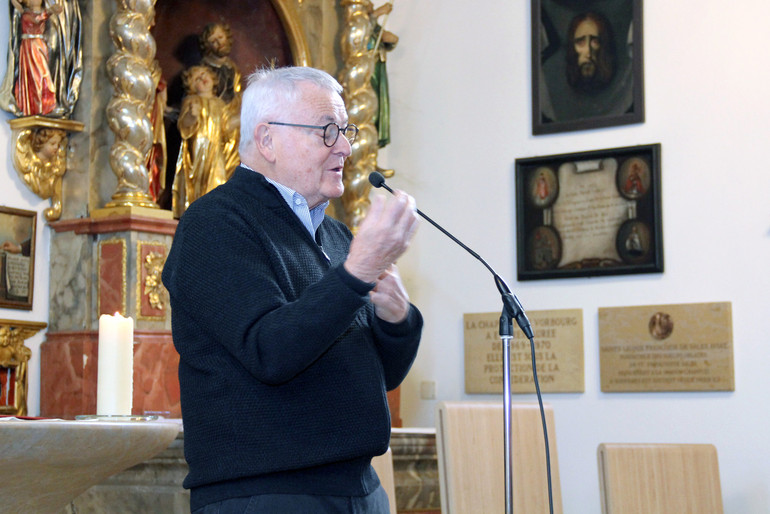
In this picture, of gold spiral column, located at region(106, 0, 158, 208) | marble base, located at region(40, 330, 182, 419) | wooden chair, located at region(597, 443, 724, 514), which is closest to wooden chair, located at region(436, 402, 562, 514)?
wooden chair, located at region(597, 443, 724, 514)

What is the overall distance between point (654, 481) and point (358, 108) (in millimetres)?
3523

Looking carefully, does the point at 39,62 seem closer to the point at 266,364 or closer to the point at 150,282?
the point at 150,282

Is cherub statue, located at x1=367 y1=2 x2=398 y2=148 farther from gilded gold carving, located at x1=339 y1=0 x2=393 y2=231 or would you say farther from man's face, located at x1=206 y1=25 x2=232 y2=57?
man's face, located at x1=206 y1=25 x2=232 y2=57

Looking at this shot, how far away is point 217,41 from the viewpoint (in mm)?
6223

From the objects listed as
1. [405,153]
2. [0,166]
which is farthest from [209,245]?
[405,153]

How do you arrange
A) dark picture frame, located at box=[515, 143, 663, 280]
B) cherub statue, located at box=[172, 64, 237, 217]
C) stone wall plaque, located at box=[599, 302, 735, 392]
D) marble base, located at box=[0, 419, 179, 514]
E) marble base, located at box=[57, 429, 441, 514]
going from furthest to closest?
dark picture frame, located at box=[515, 143, 663, 280]
stone wall plaque, located at box=[599, 302, 735, 392]
cherub statue, located at box=[172, 64, 237, 217]
marble base, located at box=[57, 429, 441, 514]
marble base, located at box=[0, 419, 179, 514]

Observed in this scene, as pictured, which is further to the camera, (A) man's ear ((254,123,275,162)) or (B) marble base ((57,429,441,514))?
(B) marble base ((57,429,441,514))

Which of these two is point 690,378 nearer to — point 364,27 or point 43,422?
point 364,27

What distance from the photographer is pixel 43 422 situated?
70.9 inches

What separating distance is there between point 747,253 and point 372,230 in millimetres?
4661

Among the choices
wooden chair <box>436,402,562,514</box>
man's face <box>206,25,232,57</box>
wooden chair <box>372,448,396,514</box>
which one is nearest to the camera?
wooden chair <box>372,448,396,514</box>

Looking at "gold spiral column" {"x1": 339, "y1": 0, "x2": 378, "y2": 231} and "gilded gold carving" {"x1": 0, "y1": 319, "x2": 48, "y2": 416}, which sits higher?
"gold spiral column" {"x1": 339, "y1": 0, "x2": 378, "y2": 231}

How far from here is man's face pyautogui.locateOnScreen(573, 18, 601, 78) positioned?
668 centimetres

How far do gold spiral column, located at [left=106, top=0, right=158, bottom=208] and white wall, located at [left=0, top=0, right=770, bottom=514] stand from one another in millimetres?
481
